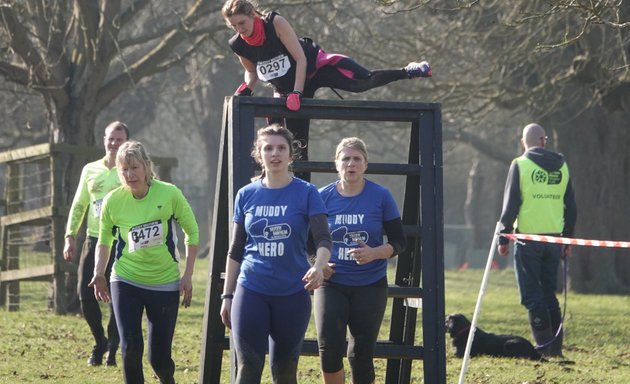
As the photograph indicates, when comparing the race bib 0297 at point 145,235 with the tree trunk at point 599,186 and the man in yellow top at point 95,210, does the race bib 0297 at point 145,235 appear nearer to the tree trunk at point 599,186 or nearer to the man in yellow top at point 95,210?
the man in yellow top at point 95,210

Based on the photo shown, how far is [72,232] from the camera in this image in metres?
10.2

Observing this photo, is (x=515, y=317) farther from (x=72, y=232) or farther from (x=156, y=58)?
(x=72, y=232)

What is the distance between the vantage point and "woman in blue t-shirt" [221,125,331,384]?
268 inches

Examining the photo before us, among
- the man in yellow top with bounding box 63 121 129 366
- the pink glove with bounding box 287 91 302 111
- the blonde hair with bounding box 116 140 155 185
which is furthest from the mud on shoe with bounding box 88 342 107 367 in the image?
the pink glove with bounding box 287 91 302 111

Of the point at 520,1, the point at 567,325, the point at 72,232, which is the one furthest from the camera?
the point at 520,1

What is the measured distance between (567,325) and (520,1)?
4495 millimetres

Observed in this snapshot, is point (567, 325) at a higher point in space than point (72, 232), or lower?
lower

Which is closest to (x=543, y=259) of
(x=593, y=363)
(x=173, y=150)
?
(x=593, y=363)

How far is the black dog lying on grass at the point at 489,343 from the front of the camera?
39.3ft

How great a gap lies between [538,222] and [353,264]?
16.3ft

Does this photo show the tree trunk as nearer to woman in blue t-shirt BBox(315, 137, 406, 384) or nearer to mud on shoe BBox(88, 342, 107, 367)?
mud on shoe BBox(88, 342, 107, 367)

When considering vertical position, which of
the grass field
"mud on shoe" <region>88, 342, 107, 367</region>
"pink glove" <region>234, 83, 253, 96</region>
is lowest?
the grass field

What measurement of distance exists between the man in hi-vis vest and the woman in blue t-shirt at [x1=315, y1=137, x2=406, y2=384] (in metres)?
4.62

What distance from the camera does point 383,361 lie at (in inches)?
460
